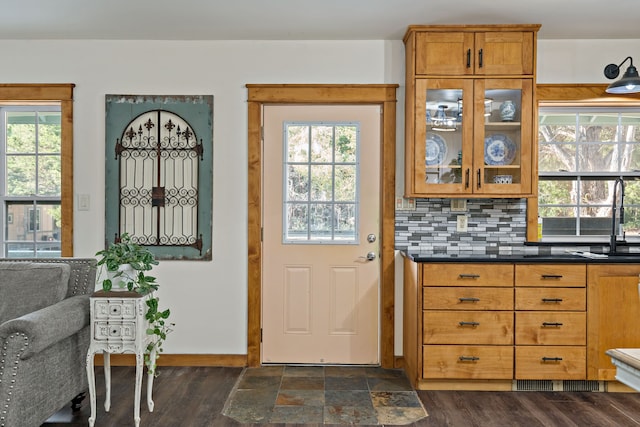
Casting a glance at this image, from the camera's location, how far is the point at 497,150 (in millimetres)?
3275

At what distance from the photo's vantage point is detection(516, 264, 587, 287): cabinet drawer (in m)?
3.01

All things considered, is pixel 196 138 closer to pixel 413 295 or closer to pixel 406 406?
pixel 413 295

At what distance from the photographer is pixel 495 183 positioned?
3250mm

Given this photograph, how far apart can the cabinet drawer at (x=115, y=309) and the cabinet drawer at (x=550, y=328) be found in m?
2.28

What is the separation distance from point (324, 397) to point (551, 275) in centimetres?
161

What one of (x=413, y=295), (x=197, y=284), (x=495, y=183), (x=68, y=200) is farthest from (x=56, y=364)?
(x=495, y=183)

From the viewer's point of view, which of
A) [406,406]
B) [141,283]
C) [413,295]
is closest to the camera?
[141,283]

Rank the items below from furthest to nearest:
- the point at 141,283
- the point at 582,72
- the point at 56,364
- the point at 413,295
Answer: the point at 582,72, the point at 413,295, the point at 141,283, the point at 56,364

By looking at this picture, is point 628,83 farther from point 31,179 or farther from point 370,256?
point 31,179

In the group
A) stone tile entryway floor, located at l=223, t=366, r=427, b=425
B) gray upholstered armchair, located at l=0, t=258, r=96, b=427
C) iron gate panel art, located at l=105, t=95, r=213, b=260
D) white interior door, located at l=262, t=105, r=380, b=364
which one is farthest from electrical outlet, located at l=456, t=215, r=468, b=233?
gray upholstered armchair, located at l=0, t=258, r=96, b=427

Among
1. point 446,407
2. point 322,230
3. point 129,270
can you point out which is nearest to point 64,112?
point 129,270

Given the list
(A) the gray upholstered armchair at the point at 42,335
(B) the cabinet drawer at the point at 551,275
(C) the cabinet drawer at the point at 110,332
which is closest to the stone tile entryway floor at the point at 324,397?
(C) the cabinet drawer at the point at 110,332

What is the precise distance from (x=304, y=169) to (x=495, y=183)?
1.35 m

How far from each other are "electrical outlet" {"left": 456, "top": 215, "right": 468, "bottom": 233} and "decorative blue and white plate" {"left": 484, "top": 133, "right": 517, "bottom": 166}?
0.47m
